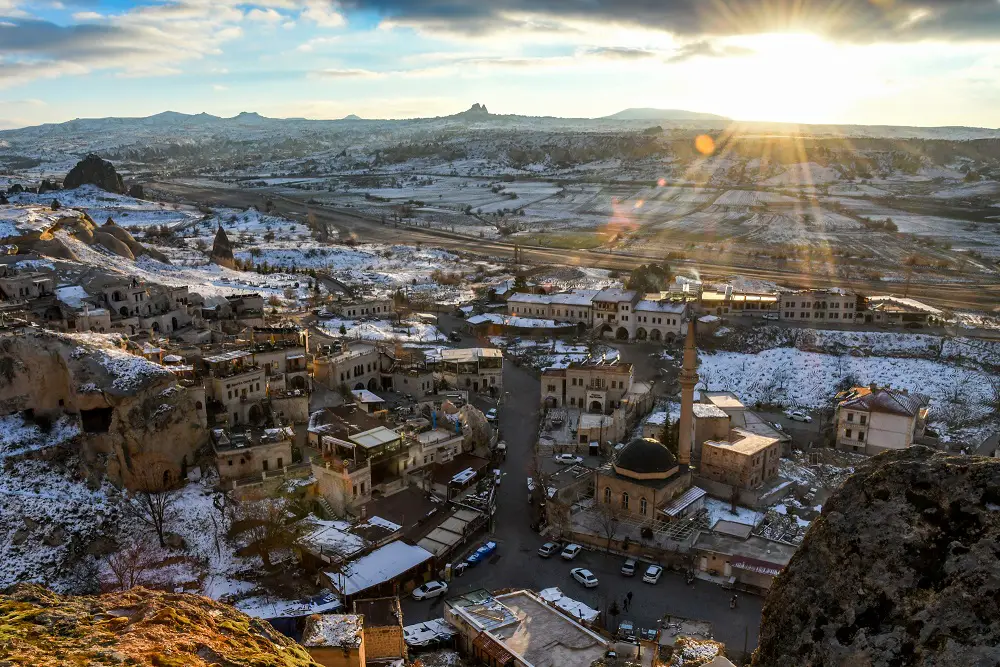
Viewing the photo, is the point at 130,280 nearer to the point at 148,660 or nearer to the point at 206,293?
the point at 206,293

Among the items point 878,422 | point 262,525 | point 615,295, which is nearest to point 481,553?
point 262,525

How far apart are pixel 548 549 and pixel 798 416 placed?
1649cm

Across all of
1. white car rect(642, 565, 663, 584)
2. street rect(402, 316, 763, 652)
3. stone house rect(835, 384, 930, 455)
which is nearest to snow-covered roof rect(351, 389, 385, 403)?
street rect(402, 316, 763, 652)

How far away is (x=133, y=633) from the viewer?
17.5 ft

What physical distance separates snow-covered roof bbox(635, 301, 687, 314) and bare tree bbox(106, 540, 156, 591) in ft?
100

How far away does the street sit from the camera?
19.2 m

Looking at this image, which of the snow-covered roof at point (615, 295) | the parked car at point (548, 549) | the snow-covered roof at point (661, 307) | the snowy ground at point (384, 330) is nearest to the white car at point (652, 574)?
the parked car at point (548, 549)

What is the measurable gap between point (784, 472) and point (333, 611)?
1689 cm

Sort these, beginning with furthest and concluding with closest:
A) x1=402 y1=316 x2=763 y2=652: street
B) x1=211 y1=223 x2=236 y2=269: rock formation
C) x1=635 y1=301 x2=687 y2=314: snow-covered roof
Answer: x1=211 y1=223 x2=236 y2=269: rock formation < x1=635 y1=301 x2=687 y2=314: snow-covered roof < x1=402 y1=316 x2=763 y2=652: street

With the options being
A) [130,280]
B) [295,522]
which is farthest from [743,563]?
[130,280]

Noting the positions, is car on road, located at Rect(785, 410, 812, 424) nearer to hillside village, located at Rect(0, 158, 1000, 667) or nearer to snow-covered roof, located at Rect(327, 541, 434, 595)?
hillside village, located at Rect(0, 158, 1000, 667)

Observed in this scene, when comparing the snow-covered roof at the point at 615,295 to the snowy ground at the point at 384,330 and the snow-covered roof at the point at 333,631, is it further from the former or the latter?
the snow-covered roof at the point at 333,631

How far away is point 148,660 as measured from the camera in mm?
4922

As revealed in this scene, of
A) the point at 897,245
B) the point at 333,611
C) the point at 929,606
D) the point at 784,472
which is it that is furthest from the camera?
the point at 897,245
